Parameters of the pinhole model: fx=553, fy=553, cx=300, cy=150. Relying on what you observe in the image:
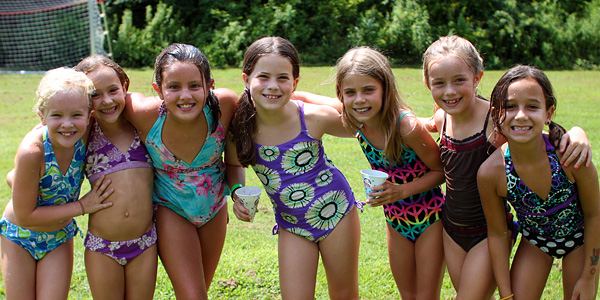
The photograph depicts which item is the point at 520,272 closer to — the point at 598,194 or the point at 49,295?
the point at 598,194

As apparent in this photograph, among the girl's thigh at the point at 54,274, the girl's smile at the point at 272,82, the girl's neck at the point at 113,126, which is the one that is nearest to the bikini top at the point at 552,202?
the girl's smile at the point at 272,82

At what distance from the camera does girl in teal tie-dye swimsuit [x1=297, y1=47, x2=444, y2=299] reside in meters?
3.60

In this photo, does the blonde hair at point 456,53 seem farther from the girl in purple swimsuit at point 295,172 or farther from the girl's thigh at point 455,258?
the girl's thigh at point 455,258

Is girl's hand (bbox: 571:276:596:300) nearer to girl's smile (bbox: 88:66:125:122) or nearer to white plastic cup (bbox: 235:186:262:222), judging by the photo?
white plastic cup (bbox: 235:186:262:222)

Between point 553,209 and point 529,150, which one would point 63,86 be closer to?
point 529,150

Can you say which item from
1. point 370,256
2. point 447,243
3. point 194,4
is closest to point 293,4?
point 194,4

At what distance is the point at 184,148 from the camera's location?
145 inches

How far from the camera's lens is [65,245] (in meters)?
3.65

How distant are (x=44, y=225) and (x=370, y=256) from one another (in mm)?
3028

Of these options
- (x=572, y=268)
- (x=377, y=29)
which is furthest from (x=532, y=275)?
(x=377, y=29)

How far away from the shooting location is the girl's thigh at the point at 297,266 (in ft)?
12.0

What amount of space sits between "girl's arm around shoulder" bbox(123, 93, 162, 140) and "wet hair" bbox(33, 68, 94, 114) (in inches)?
10.8

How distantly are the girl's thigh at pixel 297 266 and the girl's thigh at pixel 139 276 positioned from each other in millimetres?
879

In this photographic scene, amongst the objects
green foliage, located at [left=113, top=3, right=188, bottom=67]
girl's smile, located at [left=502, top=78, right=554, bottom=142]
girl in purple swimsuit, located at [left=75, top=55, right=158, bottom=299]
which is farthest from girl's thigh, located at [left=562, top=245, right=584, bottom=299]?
green foliage, located at [left=113, top=3, right=188, bottom=67]
